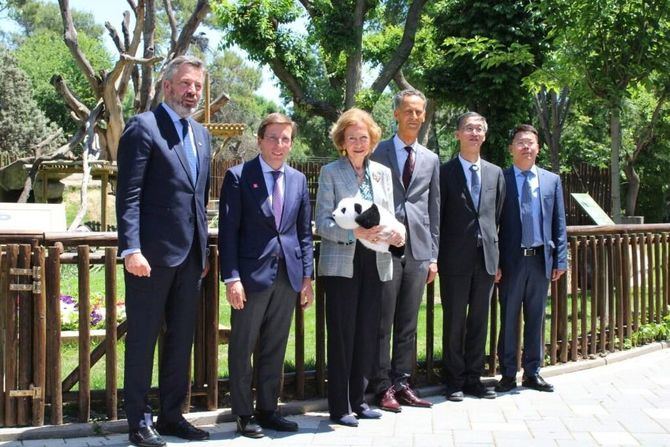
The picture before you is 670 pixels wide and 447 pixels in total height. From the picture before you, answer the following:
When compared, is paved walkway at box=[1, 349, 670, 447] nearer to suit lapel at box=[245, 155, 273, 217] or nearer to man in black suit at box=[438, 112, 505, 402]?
man in black suit at box=[438, 112, 505, 402]

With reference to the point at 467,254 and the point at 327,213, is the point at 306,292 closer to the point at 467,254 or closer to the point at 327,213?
the point at 327,213

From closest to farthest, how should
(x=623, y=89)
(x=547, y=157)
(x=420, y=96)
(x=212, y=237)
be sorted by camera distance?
(x=212, y=237)
(x=420, y=96)
(x=623, y=89)
(x=547, y=157)

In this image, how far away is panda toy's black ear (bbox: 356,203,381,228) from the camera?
473 centimetres

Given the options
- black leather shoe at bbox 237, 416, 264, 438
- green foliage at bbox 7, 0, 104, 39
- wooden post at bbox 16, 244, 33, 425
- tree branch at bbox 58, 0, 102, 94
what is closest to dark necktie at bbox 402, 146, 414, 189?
black leather shoe at bbox 237, 416, 264, 438

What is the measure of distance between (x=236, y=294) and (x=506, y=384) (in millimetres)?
2624

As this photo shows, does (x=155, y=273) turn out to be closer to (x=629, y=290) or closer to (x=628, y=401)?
(x=628, y=401)

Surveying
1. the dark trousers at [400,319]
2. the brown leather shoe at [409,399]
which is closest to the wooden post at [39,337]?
the dark trousers at [400,319]

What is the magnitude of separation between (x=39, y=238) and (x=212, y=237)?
108 centimetres

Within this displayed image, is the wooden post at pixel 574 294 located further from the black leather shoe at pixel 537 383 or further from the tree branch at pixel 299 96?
the tree branch at pixel 299 96

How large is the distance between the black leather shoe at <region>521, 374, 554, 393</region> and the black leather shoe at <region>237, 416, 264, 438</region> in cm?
245

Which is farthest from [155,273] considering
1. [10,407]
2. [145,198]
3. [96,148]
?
[96,148]

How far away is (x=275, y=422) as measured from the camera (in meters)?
4.89

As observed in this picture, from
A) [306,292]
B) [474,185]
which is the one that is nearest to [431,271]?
[474,185]

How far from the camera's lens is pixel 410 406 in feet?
18.2
